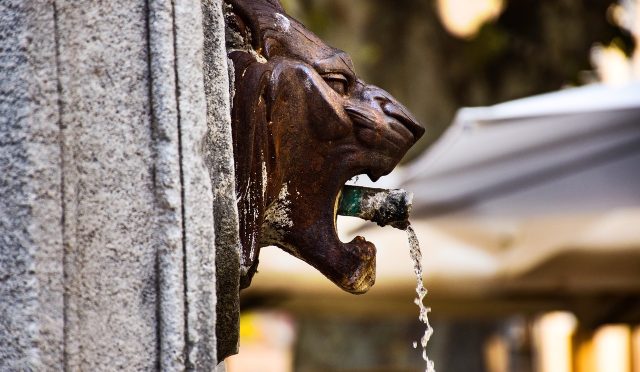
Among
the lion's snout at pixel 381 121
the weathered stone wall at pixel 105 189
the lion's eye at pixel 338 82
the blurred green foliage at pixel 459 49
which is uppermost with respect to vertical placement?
the blurred green foliage at pixel 459 49

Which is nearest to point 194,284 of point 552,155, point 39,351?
point 39,351

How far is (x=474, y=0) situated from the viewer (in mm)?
7059

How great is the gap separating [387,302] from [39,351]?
11.9 ft

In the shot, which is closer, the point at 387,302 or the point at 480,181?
the point at 480,181

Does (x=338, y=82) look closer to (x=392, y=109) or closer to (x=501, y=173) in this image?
(x=392, y=109)

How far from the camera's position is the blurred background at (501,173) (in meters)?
3.78

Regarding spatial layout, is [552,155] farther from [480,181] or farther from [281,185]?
[281,185]

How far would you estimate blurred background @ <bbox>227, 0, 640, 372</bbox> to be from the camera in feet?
12.4

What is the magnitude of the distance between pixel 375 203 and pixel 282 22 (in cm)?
27

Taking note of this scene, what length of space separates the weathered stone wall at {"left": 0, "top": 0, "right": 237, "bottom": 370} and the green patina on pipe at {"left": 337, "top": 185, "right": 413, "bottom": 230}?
0.91ft

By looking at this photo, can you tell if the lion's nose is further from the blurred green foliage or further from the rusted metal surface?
the blurred green foliage

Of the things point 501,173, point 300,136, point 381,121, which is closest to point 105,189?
point 300,136

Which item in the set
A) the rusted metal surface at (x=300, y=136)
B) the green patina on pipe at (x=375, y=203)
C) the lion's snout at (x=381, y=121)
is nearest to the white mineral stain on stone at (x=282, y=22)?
the rusted metal surface at (x=300, y=136)

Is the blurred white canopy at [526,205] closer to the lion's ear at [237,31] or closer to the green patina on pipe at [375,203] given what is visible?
the green patina on pipe at [375,203]
